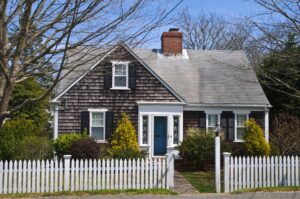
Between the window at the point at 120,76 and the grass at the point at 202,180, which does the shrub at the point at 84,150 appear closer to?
the grass at the point at 202,180

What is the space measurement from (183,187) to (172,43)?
1293cm

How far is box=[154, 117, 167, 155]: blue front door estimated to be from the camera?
2330cm

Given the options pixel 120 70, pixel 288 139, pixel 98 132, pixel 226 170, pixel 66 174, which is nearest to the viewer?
pixel 66 174

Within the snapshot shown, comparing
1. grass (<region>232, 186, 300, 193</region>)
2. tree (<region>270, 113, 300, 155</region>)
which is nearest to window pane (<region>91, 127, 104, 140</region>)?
tree (<region>270, 113, 300, 155</region>)

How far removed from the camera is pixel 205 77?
84.3 ft

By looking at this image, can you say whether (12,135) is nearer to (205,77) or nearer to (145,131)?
(145,131)

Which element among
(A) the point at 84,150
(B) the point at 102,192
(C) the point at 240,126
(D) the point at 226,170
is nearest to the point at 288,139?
(C) the point at 240,126

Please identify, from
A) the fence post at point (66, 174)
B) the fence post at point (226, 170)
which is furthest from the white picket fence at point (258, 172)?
the fence post at point (66, 174)

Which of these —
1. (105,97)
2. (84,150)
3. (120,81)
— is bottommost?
(84,150)

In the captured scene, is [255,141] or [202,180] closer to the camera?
[202,180]

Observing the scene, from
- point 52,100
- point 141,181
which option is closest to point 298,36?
point 141,181

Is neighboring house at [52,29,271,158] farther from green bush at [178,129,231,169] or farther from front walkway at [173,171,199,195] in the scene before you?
front walkway at [173,171,199,195]

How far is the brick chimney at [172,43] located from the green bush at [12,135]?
8.44 metres

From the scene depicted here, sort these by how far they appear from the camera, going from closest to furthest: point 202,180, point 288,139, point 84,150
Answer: point 202,180
point 84,150
point 288,139
